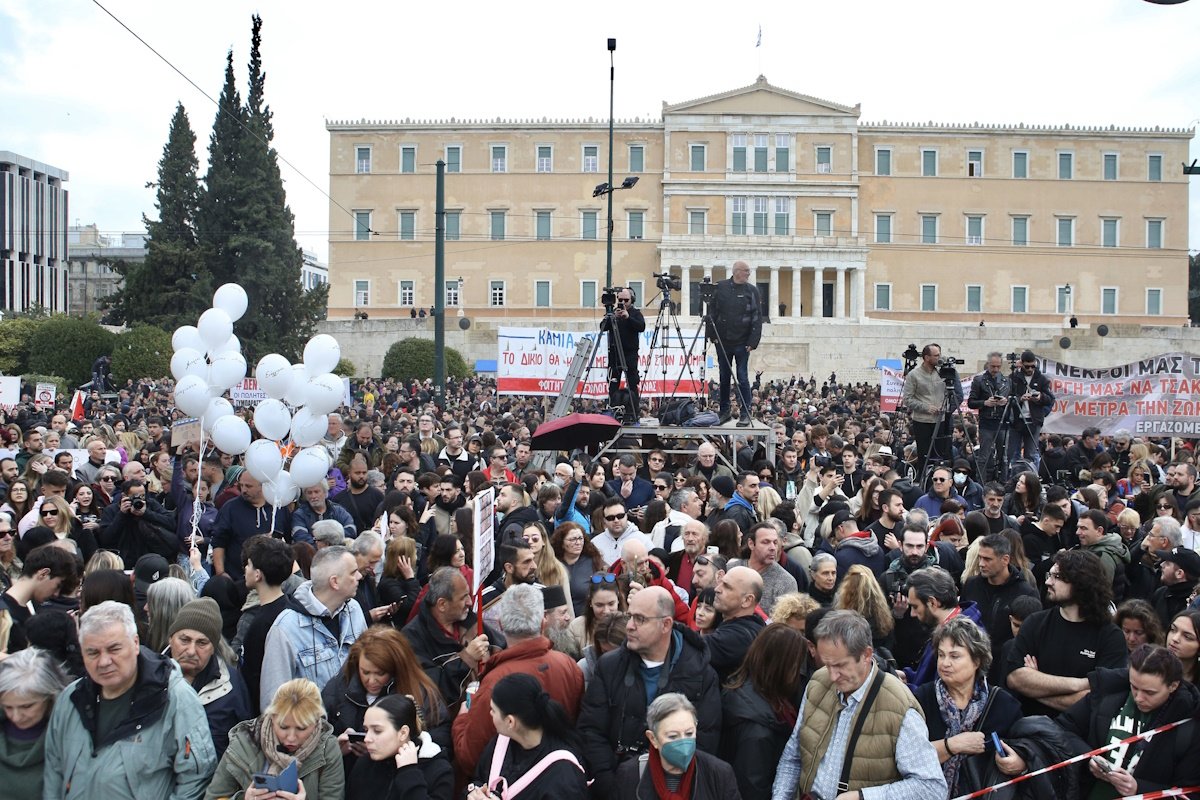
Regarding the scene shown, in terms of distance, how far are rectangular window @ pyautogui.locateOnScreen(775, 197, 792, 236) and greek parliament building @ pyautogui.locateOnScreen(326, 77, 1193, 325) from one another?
8 cm

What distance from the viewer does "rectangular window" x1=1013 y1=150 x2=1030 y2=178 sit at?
6469 cm

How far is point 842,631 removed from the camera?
13.7 feet

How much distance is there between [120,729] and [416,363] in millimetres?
36864

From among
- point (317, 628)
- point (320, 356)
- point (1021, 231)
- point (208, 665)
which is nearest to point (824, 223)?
point (1021, 231)

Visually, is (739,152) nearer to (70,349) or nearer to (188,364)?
(70,349)

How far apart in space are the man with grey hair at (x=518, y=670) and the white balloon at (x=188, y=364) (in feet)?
19.1

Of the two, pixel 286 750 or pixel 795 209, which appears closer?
pixel 286 750

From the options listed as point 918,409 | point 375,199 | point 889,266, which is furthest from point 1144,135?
point 918,409

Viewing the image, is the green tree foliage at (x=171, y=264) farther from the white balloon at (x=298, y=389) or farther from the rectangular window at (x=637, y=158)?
the white balloon at (x=298, y=389)

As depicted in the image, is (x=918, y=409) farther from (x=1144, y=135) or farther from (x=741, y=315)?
(x=1144, y=135)

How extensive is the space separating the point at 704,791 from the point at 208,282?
1775 inches

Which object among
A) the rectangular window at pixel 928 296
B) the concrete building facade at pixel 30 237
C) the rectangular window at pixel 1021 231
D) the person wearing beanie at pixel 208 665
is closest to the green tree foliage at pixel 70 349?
the person wearing beanie at pixel 208 665

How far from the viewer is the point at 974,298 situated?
64.8 meters

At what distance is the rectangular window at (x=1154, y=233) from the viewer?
213 ft
